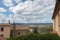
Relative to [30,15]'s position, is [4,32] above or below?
below

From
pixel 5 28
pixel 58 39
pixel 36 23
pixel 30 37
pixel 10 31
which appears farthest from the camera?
pixel 5 28

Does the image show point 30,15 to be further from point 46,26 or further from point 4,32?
point 4,32

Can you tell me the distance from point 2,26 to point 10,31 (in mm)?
2155

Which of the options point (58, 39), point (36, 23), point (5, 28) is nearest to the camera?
point (58, 39)

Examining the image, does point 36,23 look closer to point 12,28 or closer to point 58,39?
point 12,28

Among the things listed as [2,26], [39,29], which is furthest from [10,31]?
[39,29]

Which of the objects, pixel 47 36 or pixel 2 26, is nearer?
pixel 47 36

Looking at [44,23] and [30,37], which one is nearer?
[30,37]

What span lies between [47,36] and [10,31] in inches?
469

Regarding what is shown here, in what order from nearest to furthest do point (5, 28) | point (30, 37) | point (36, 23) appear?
point (30, 37) < point (36, 23) < point (5, 28)

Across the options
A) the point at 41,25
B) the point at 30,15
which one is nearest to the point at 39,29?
the point at 41,25

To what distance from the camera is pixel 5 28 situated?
2375 centimetres

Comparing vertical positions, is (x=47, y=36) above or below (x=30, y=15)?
below

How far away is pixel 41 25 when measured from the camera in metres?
18.5
